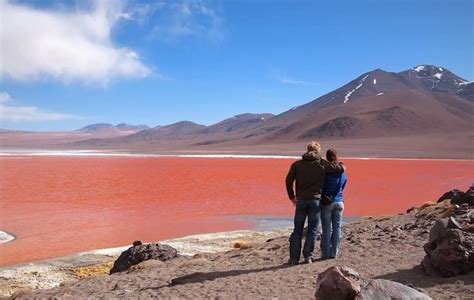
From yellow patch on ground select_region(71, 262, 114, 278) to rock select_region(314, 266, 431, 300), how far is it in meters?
5.49

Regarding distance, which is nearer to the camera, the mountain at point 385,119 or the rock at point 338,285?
the rock at point 338,285

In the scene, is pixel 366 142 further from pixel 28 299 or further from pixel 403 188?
pixel 28 299

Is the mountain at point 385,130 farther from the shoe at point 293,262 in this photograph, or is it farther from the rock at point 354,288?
the rock at point 354,288

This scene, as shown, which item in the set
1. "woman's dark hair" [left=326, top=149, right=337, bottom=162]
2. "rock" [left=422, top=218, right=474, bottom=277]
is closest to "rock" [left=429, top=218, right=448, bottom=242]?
"rock" [left=422, top=218, right=474, bottom=277]

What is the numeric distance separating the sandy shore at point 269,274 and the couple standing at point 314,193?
342 millimetres

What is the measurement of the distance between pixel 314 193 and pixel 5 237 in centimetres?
980

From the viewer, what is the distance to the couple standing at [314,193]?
605 cm


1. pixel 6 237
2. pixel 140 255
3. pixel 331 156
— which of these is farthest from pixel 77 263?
pixel 331 156

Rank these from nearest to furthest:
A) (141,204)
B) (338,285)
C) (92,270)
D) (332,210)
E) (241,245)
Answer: (338,285)
(332,210)
(92,270)
(241,245)
(141,204)

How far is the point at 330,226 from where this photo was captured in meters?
6.45

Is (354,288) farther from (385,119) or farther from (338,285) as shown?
(385,119)

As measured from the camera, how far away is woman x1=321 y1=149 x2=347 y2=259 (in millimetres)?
6219

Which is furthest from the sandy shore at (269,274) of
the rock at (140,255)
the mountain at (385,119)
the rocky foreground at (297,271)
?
the mountain at (385,119)

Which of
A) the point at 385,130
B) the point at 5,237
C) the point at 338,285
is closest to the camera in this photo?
the point at 338,285
